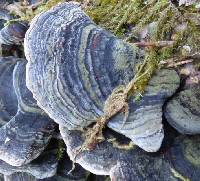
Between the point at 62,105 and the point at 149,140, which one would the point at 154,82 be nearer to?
the point at 149,140

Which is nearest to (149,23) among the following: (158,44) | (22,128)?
(158,44)

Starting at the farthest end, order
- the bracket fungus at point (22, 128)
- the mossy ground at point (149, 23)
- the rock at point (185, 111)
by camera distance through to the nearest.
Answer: the bracket fungus at point (22, 128)
the mossy ground at point (149, 23)
the rock at point (185, 111)

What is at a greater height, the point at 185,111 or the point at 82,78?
the point at 82,78

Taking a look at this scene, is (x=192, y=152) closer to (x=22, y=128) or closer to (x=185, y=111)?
(x=185, y=111)

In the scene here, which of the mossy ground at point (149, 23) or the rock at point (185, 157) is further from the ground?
the mossy ground at point (149, 23)

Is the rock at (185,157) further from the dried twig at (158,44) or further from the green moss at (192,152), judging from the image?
the dried twig at (158,44)

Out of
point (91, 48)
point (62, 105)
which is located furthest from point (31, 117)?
point (91, 48)

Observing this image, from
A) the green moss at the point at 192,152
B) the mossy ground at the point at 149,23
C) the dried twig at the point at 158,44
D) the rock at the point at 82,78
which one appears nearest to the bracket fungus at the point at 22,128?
the rock at the point at 82,78

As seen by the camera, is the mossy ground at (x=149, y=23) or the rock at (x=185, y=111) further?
the mossy ground at (x=149, y=23)
